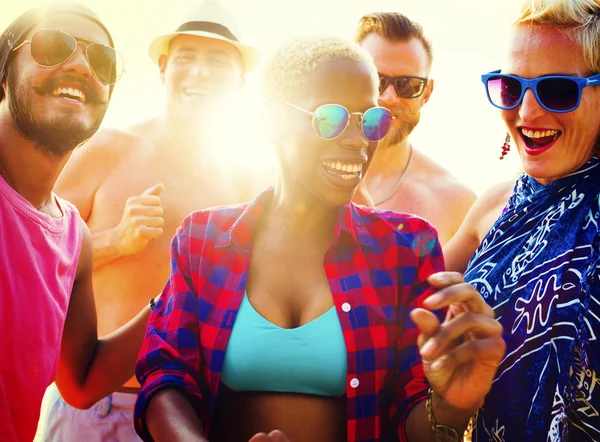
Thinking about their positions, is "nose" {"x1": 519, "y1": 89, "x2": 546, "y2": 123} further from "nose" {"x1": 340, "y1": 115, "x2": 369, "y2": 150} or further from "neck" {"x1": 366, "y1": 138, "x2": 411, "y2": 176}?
"neck" {"x1": 366, "y1": 138, "x2": 411, "y2": 176}

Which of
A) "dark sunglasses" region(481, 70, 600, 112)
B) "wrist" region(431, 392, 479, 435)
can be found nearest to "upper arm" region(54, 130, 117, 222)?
"dark sunglasses" region(481, 70, 600, 112)

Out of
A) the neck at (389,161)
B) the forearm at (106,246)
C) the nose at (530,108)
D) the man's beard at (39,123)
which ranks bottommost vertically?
the forearm at (106,246)

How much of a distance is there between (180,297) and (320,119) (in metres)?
0.81

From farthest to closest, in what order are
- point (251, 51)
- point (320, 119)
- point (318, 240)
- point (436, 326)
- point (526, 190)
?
1. point (251, 51)
2. point (526, 190)
3. point (318, 240)
4. point (320, 119)
5. point (436, 326)

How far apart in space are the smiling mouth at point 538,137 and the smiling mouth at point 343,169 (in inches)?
27.8

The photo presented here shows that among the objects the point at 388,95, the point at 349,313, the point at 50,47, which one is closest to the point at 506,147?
the point at 349,313

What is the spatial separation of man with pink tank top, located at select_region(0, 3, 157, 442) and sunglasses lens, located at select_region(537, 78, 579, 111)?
1810 mm

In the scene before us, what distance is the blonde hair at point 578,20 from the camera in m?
2.36

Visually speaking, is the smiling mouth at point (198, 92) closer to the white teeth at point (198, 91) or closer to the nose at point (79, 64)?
the white teeth at point (198, 91)

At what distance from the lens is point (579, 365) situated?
7.12 ft

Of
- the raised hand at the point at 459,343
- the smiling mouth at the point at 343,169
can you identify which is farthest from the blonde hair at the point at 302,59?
the raised hand at the point at 459,343

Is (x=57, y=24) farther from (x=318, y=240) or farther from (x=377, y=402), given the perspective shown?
(x=377, y=402)

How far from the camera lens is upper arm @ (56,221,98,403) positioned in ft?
9.94

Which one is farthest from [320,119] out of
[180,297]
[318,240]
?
[180,297]
